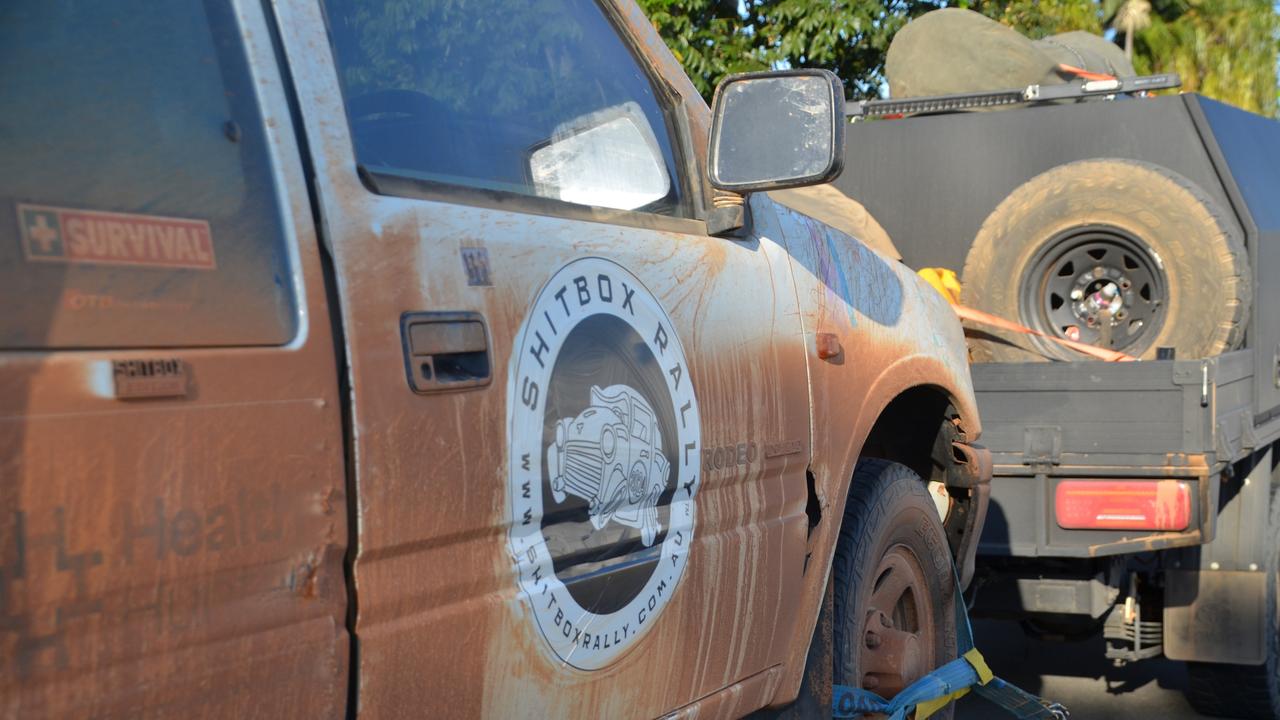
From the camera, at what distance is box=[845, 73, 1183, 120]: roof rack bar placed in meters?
6.32

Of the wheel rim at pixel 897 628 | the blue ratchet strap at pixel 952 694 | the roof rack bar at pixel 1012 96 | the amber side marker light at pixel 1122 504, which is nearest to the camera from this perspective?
the blue ratchet strap at pixel 952 694

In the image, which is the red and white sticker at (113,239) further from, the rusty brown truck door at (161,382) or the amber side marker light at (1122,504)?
the amber side marker light at (1122,504)

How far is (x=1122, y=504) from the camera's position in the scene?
4945mm

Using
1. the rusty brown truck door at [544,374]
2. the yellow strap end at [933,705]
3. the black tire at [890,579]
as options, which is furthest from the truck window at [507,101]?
the yellow strap end at [933,705]

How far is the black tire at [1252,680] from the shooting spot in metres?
5.53

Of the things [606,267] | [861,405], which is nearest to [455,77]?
[606,267]

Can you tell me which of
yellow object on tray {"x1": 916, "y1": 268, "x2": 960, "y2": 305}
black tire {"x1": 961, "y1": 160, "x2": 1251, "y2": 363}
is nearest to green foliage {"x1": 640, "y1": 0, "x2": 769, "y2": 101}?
yellow object on tray {"x1": 916, "y1": 268, "x2": 960, "y2": 305}

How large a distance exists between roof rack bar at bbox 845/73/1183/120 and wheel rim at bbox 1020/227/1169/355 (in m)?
1.08

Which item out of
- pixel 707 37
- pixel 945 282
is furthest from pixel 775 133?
pixel 707 37

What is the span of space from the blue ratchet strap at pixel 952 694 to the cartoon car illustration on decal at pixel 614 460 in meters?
1.03

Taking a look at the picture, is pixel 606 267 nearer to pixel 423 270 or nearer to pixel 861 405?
pixel 423 270

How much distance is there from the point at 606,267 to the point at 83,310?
3.33 ft

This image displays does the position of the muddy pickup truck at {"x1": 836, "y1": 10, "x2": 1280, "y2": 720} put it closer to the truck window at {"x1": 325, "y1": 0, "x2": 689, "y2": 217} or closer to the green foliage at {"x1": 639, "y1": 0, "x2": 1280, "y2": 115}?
the truck window at {"x1": 325, "y1": 0, "x2": 689, "y2": 217}

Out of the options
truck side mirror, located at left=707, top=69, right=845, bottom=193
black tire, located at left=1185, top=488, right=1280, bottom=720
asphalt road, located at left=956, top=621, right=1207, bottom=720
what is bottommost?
asphalt road, located at left=956, top=621, right=1207, bottom=720
